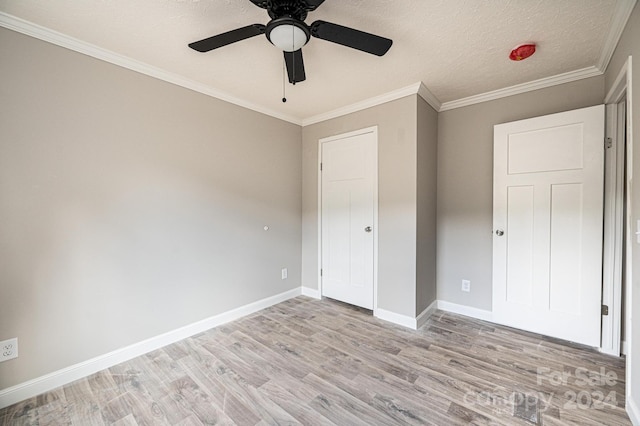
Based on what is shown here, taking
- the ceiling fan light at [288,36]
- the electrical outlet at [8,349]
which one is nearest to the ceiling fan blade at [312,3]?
the ceiling fan light at [288,36]

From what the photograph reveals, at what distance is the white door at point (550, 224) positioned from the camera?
86.0 inches

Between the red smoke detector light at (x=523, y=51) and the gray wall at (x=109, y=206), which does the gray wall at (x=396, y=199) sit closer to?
the red smoke detector light at (x=523, y=51)

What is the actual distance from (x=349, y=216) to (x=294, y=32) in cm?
210

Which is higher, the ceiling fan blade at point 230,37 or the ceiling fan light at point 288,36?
the ceiling fan blade at point 230,37

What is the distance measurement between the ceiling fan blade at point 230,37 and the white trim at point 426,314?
2671 millimetres

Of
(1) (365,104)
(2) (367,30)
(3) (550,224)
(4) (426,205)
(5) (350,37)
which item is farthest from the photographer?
(1) (365,104)

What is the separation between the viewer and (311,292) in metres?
3.52

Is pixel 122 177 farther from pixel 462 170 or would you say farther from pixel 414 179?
pixel 462 170

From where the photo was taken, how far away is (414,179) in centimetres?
261

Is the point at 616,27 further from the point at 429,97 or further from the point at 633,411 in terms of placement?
the point at 633,411

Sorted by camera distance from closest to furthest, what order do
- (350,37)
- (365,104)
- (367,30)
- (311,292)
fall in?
1. (350,37)
2. (367,30)
3. (365,104)
4. (311,292)

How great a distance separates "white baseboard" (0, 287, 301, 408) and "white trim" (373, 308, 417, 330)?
1.37 m

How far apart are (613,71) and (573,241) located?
1306 millimetres

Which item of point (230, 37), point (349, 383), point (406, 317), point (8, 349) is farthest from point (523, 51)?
point (8, 349)
